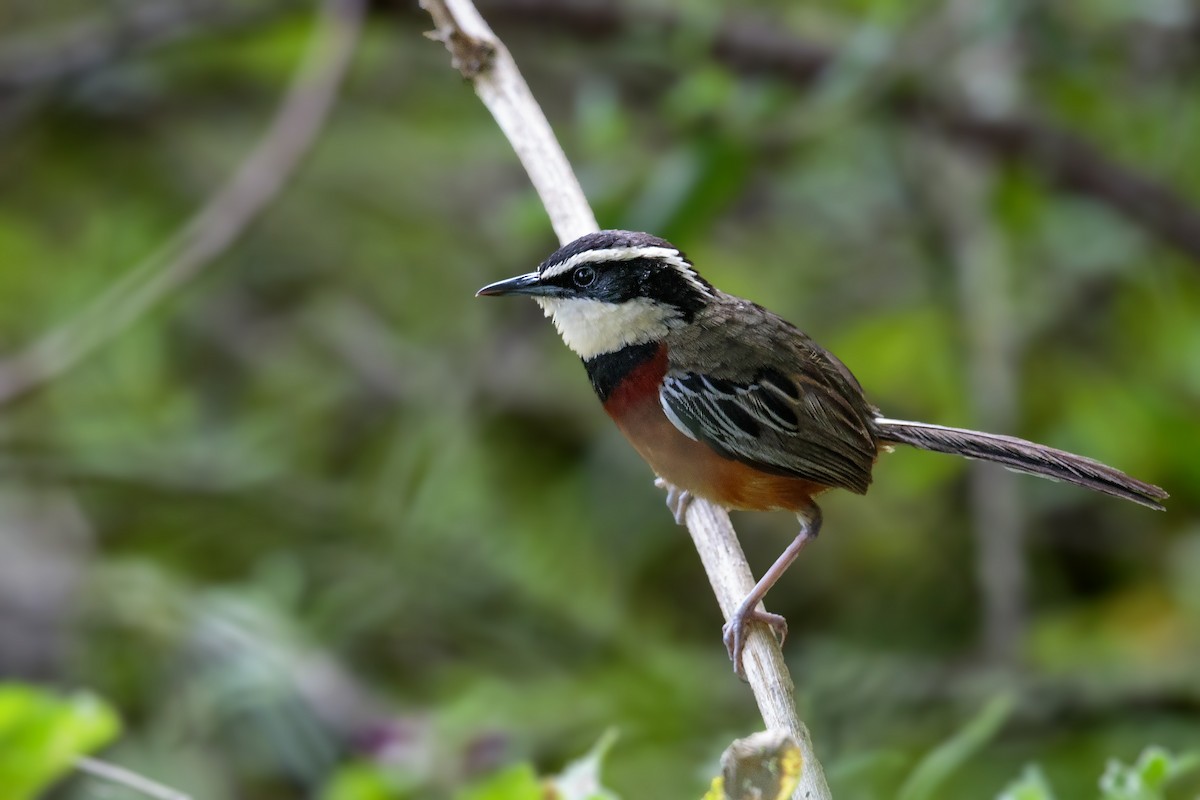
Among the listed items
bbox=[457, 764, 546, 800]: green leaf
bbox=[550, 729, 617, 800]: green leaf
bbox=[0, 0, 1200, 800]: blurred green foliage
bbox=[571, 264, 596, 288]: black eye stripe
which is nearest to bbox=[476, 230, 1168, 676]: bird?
bbox=[571, 264, 596, 288]: black eye stripe

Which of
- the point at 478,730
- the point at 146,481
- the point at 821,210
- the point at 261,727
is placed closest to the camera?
the point at 478,730

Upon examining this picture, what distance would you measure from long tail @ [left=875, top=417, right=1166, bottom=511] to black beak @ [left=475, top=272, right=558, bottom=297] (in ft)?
3.57

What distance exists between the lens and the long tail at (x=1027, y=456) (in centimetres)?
327

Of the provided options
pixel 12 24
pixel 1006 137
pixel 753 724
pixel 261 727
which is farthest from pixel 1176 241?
pixel 12 24

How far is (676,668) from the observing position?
5.84 m

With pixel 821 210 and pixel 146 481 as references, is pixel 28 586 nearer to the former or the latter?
pixel 146 481

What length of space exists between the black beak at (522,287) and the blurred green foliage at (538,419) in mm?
1510

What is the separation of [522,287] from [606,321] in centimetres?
28

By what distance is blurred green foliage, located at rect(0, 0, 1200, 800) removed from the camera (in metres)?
5.47

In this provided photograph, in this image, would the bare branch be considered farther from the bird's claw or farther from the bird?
the bird's claw

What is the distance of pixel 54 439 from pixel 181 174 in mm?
2260

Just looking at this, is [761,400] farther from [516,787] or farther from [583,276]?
[516,787]

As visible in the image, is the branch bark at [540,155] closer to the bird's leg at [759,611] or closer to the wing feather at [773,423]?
the bird's leg at [759,611]

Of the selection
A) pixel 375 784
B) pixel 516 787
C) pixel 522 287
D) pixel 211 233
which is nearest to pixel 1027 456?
pixel 522 287
